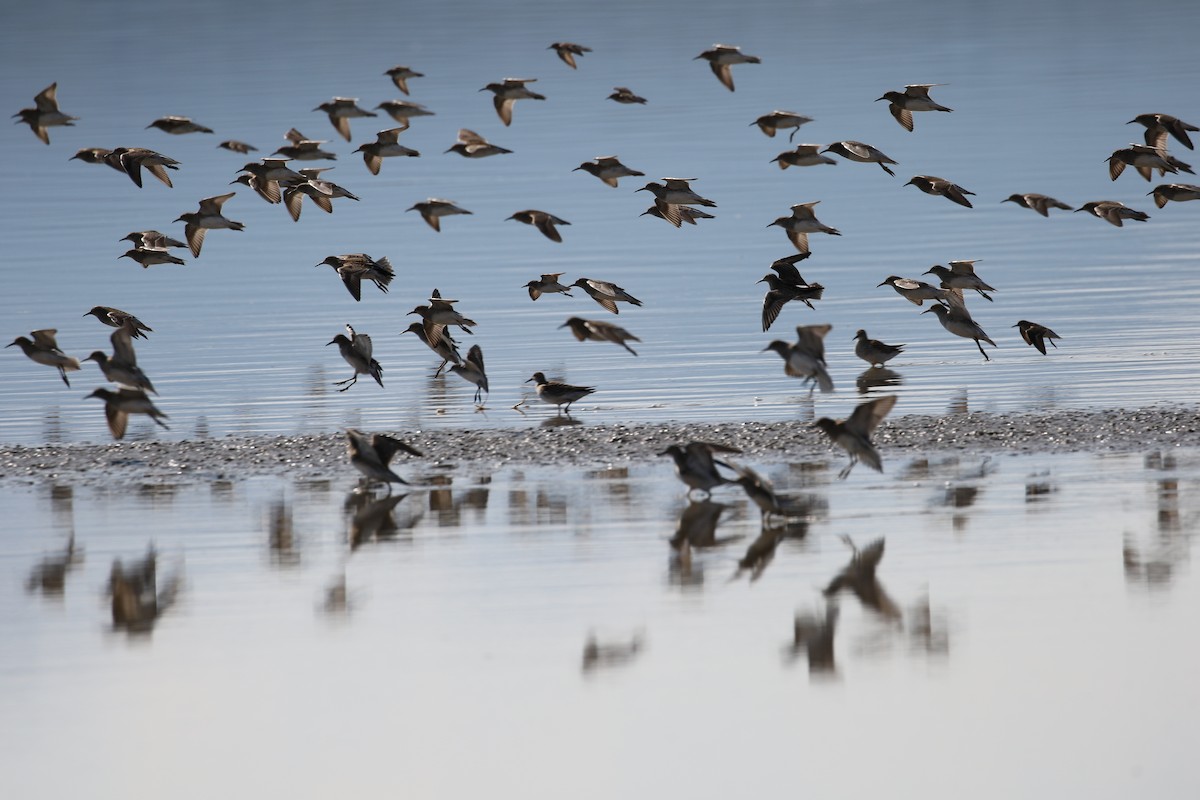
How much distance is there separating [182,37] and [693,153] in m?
56.0

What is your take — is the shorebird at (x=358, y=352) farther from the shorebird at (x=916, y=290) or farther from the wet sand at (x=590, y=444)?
the shorebird at (x=916, y=290)

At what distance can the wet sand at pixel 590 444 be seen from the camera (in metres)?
16.0

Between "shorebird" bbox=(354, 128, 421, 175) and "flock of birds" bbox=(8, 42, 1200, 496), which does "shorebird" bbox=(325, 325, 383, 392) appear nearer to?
"flock of birds" bbox=(8, 42, 1200, 496)

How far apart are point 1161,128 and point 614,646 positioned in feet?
36.6

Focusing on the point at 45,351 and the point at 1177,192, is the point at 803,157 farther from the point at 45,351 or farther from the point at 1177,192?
the point at 45,351

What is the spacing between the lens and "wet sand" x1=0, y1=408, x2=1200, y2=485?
1595 centimetres

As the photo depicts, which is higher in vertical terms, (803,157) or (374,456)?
(803,157)

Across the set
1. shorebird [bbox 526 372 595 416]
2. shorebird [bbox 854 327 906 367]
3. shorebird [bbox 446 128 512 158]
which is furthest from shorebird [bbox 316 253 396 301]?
shorebird [bbox 854 327 906 367]

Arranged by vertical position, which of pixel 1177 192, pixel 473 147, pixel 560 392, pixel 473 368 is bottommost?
pixel 560 392

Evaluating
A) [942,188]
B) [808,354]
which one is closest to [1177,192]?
[942,188]

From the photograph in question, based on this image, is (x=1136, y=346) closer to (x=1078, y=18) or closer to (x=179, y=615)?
(x=179, y=615)

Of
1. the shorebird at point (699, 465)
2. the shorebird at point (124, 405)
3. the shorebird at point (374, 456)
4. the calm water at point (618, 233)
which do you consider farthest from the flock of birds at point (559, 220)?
the shorebird at point (699, 465)

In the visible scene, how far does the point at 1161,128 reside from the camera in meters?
19.2

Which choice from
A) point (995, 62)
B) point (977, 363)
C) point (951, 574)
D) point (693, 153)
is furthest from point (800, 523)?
point (995, 62)
